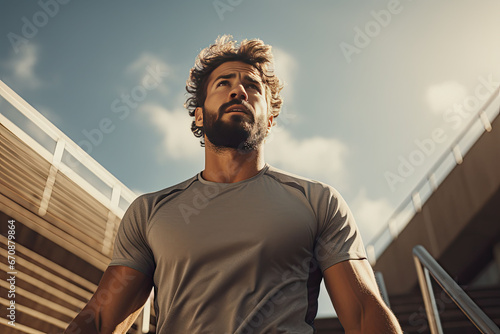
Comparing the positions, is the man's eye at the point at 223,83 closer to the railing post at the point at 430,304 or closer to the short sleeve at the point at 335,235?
the short sleeve at the point at 335,235

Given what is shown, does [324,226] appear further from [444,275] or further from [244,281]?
[444,275]

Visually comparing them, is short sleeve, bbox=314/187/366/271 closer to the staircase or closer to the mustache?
the mustache

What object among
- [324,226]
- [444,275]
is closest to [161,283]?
[324,226]

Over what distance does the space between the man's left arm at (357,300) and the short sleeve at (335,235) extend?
3 cm

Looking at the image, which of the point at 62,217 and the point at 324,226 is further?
the point at 62,217

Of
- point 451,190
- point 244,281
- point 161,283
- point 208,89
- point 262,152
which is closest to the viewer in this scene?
point 244,281

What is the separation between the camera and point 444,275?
385 cm

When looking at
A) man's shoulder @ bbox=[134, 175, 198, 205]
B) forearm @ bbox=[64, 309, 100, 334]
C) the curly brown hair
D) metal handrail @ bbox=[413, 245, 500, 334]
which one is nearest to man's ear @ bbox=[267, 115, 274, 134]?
the curly brown hair

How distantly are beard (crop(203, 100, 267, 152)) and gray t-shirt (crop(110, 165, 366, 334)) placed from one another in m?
0.22

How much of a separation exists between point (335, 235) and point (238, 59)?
3.35 feet

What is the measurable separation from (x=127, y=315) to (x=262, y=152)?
2.77 feet

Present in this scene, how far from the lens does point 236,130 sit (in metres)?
1.75

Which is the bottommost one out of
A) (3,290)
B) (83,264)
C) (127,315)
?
(3,290)

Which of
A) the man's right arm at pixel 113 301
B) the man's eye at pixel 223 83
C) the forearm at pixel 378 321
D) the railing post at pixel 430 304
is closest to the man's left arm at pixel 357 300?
the forearm at pixel 378 321
